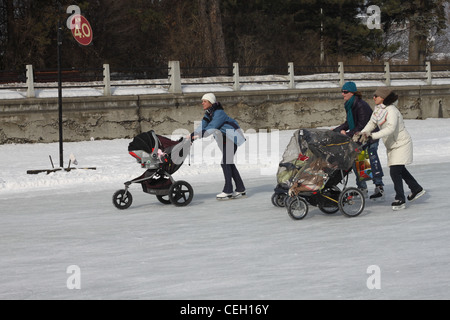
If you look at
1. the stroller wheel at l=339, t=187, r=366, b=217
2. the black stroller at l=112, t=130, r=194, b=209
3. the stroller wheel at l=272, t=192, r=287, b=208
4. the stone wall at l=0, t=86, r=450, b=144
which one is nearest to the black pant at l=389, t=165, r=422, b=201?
the stroller wheel at l=339, t=187, r=366, b=217

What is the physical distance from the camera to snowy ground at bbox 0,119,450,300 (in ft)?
21.9

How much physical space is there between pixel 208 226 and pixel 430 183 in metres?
4.64

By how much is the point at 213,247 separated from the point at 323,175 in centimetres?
195

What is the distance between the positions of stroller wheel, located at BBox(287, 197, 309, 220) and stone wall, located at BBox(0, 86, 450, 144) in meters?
13.0

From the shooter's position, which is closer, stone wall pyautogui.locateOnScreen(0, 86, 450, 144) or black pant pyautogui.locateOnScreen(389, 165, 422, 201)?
black pant pyautogui.locateOnScreen(389, 165, 422, 201)

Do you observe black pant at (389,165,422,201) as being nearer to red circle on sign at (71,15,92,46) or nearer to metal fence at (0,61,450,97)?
metal fence at (0,61,450,97)

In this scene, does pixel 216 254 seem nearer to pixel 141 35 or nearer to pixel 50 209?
pixel 50 209

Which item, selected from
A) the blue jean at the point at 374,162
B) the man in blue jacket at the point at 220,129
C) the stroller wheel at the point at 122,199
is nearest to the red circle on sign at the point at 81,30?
the stroller wheel at the point at 122,199

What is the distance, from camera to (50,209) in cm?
1146

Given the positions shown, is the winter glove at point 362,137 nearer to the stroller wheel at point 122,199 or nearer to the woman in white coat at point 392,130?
the woman in white coat at point 392,130

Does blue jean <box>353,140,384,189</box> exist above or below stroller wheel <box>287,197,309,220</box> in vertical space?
above

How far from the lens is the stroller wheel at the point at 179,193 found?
1116 centimetres

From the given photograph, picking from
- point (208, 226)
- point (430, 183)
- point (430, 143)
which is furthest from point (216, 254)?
point (430, 143)
